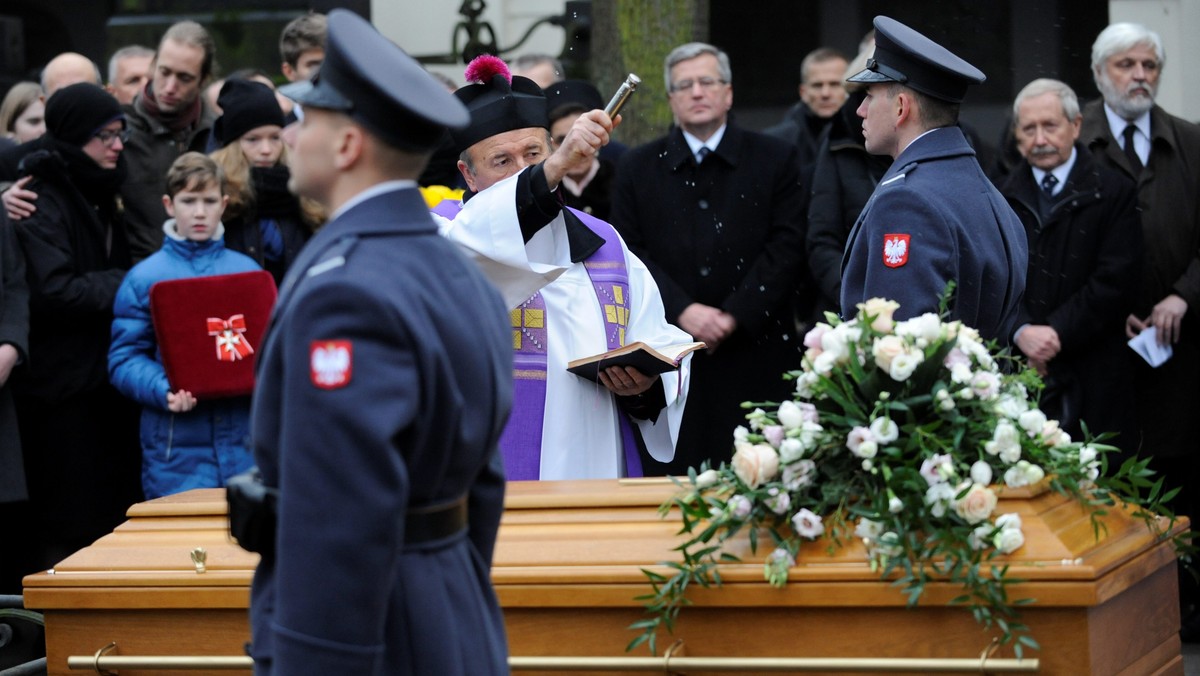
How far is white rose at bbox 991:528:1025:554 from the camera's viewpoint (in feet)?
11.2

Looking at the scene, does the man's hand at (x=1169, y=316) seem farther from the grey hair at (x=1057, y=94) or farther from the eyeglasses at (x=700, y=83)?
the eyeglasses at (x=700, y=83)

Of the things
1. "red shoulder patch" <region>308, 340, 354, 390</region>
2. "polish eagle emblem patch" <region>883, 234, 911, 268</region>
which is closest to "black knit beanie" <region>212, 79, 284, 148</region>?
"polish eagle emblem patch" <region>883, 234, 911, 268</region>

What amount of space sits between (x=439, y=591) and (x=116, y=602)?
59.1 inches

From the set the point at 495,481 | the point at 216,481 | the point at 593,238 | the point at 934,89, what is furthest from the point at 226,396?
the point at 495,481

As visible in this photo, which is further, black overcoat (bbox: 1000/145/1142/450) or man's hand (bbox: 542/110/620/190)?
black overcoat (bbox: 1000/145/1142/450)

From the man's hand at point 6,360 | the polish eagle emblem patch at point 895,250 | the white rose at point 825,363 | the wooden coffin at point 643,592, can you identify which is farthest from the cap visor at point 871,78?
the man's hand at point 6,360

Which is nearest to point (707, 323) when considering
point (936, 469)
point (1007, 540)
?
point (936, 469)

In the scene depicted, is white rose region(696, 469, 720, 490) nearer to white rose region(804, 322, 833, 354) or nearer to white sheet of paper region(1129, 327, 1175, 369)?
white rose region(804, 322, 833, 354)

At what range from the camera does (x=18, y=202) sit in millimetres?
6777

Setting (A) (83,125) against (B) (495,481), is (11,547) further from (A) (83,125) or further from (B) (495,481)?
(B) (495,481)

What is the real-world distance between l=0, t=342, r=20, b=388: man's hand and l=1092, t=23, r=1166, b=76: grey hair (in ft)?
15.9

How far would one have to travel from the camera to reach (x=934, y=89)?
480 centimetres

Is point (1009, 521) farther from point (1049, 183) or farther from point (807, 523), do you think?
point (1049, 183)

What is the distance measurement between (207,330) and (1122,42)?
4.25m
